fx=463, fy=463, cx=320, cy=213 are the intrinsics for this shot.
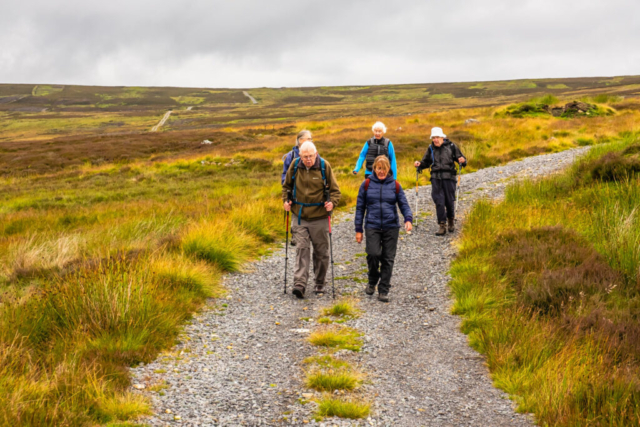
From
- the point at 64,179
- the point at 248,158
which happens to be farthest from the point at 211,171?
the point at 64,179

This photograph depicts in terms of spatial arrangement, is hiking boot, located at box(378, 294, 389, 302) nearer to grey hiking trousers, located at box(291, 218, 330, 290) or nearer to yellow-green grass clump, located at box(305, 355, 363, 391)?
grey hiking trousers, located at box(291, 218, 330, 290)

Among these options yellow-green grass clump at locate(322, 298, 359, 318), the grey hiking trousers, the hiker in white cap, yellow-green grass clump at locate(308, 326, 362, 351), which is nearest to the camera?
yellow-green grass clump at locate(308, 326, 362, 351)

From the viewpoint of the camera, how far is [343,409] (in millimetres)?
4156

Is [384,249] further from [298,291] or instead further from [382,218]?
[298,291]

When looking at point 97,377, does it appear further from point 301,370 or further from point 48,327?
point 301,370

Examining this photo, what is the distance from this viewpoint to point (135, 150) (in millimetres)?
39750

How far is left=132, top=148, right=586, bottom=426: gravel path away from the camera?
4215mm

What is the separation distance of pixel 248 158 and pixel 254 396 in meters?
25.6

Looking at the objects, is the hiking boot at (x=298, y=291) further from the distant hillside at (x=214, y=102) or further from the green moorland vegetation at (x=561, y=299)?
the distant hillside at (x=214, y=102)

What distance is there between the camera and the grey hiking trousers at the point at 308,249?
7.46m

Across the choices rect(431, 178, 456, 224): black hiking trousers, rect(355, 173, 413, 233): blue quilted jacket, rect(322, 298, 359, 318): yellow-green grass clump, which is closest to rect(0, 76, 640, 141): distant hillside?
rect(431, 178, 456, 224): black hiking trousers

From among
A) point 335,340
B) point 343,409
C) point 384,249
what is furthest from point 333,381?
point 384,249

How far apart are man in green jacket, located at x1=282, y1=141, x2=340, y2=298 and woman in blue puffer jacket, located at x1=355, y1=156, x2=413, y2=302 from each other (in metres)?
0.52

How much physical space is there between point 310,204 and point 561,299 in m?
3.79
